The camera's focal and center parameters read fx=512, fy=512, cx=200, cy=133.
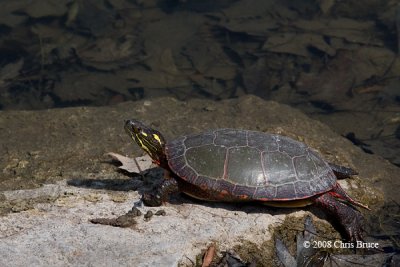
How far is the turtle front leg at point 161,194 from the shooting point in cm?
386

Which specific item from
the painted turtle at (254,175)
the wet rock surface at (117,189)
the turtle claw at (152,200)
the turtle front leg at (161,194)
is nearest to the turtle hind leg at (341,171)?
the wet rock surface at (117,189)

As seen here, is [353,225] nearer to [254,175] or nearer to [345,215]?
[345,215]

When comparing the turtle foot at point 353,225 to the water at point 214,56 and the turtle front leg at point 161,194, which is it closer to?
the turtle front leg at point 161,194

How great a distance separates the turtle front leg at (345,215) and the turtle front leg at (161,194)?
1.10 m

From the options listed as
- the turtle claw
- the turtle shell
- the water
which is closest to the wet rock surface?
the turtle claw

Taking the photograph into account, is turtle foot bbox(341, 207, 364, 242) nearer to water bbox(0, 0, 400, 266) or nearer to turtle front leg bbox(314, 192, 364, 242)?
turtle front leg bbox(314, 192, 364, 242)

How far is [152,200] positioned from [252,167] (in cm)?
79

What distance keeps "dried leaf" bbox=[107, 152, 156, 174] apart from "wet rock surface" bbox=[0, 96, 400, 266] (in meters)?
0.07

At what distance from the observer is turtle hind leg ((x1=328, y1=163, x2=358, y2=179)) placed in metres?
4.38

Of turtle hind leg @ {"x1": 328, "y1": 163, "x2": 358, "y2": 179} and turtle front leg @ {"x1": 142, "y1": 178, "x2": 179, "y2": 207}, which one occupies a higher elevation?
turtle hind leg @ {"x1": 328, "y1": 163, "x2": 358, "y2": 179}

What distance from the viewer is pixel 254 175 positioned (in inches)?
149

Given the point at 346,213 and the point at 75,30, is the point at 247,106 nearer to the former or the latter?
the point at 346,213

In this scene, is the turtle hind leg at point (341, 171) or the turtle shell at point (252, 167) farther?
the turtle hind leg at point (341, 171)

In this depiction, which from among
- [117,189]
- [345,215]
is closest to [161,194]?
[117,189]
